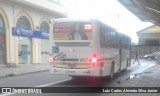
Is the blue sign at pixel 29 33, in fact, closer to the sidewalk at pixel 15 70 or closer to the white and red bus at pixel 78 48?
the sidewalk at pixel 15 70

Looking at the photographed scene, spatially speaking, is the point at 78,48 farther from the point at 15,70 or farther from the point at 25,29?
the point at 25,29

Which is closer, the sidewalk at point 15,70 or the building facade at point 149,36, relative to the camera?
the sidewalk at point 15,70

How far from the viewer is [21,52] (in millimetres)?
33656

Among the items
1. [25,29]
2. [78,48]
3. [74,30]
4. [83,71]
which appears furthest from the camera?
[25,29]

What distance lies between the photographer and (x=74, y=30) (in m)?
16.3

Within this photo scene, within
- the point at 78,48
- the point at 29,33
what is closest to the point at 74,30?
the point at 78,48

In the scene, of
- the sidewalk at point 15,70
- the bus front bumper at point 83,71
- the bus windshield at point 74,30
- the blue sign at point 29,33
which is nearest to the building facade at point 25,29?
the blue sign at point 29,33

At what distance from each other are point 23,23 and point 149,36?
130 ft

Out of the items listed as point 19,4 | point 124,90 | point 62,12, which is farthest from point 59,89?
point 62,12

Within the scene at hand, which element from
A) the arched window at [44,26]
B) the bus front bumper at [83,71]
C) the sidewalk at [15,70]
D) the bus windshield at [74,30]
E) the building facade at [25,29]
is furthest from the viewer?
the arched window at [44,26]

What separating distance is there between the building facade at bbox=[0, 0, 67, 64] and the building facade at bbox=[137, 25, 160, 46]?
1101 inches

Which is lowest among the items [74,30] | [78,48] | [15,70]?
[15,70]

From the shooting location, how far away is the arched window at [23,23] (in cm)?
3336

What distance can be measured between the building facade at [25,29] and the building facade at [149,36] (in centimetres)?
2798
